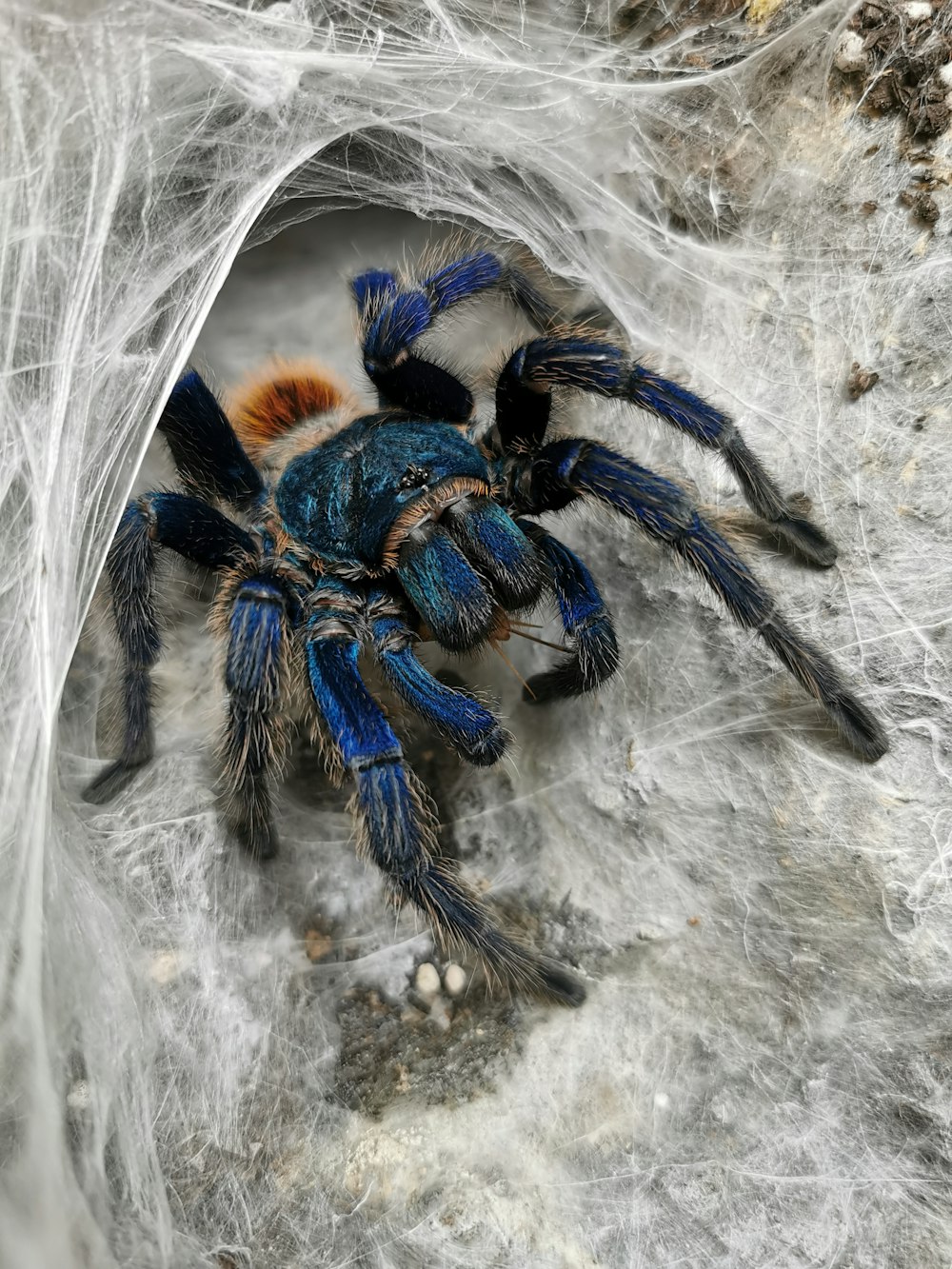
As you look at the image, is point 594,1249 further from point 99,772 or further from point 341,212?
point 341,212

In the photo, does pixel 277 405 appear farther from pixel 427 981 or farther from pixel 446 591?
pixel 427 981

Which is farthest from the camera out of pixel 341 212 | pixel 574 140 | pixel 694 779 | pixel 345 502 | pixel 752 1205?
pixel 341 212

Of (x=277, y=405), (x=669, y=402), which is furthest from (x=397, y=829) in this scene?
(x=277, y=405)

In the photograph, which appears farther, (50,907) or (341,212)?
(341,212)

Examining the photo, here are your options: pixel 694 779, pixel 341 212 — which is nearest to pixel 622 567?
pixel 694 779

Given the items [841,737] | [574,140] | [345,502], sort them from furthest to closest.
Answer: [574,140] < [345,502] < [841,737]

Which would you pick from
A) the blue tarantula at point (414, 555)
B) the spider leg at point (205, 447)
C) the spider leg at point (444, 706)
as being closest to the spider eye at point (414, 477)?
the blue tarantula at point (414, 555)

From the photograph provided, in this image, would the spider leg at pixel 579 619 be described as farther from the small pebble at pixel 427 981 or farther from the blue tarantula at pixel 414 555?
the small pebble at pixel 427 981
